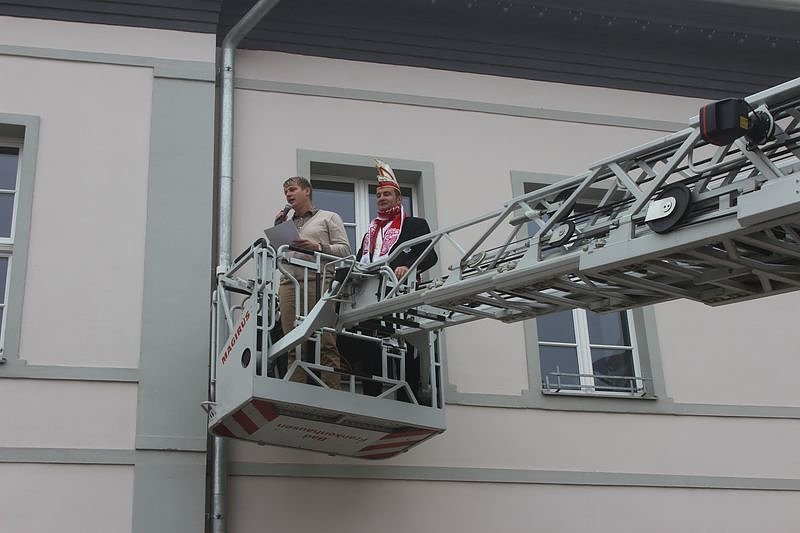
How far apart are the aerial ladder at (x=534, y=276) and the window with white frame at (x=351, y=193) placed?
50.2 inches

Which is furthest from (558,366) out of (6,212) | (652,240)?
(6,212)

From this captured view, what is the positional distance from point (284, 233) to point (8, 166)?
2.79m

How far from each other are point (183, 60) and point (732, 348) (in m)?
5.32

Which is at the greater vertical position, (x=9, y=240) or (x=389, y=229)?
(x=9, y=240)

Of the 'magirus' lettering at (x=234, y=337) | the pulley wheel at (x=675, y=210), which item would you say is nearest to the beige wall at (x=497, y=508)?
the 'magirus' lettering at (x=234, y=337)

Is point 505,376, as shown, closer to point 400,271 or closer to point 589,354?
point 589,354

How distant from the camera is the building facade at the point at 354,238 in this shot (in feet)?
28.9

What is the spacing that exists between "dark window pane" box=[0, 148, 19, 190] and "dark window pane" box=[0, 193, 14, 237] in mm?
107

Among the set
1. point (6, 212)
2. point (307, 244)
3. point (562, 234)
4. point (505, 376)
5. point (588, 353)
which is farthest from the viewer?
point (588, 353)

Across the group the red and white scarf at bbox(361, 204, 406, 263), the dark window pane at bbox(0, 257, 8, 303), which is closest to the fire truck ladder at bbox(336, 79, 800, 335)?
the red and white scarf at bbox(361, 204, 406, 263)

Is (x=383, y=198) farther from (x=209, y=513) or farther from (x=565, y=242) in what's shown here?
(x=209, y=513)

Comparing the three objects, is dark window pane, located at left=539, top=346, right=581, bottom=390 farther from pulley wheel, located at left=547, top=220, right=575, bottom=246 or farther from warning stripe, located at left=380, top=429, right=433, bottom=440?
pulley wheel, located at left=547, top=220, right=575, bottom=246

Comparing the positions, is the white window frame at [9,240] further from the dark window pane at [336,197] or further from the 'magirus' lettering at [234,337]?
the dark window pane at [336,197]

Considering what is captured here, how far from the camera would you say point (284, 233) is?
8.41 metres
